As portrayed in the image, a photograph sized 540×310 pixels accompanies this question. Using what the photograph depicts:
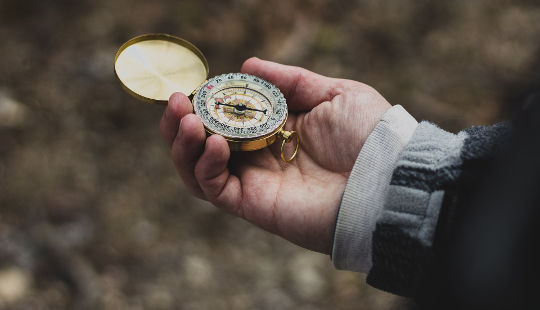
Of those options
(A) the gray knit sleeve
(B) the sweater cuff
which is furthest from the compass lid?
(A) the gray knit sleeve

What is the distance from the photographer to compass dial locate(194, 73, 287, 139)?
210 centimetres

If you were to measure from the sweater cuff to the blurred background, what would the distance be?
1287mm

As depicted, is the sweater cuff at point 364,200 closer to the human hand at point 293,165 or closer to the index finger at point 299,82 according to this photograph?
the human hand at point 293,165

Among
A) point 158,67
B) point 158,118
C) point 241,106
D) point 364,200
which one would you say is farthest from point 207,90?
point 158,118

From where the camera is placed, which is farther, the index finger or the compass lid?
the index finger

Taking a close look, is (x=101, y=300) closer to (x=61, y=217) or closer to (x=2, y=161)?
(x=61, y=217)

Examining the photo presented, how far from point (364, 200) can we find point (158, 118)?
2196 mm

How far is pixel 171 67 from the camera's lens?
2367mm

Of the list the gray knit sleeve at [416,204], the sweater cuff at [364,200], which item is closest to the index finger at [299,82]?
the sweater cuff at [364,200]

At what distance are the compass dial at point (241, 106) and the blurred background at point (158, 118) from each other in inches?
49.1

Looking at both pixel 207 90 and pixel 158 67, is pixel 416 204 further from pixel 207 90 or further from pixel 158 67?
pixel 158 67

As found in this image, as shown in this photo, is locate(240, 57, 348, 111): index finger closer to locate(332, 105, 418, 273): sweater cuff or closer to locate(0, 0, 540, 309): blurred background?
locate(332, 105, 418, 273): sweater cuff

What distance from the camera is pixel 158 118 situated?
3.66m

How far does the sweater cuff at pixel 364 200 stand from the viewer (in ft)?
6.00
